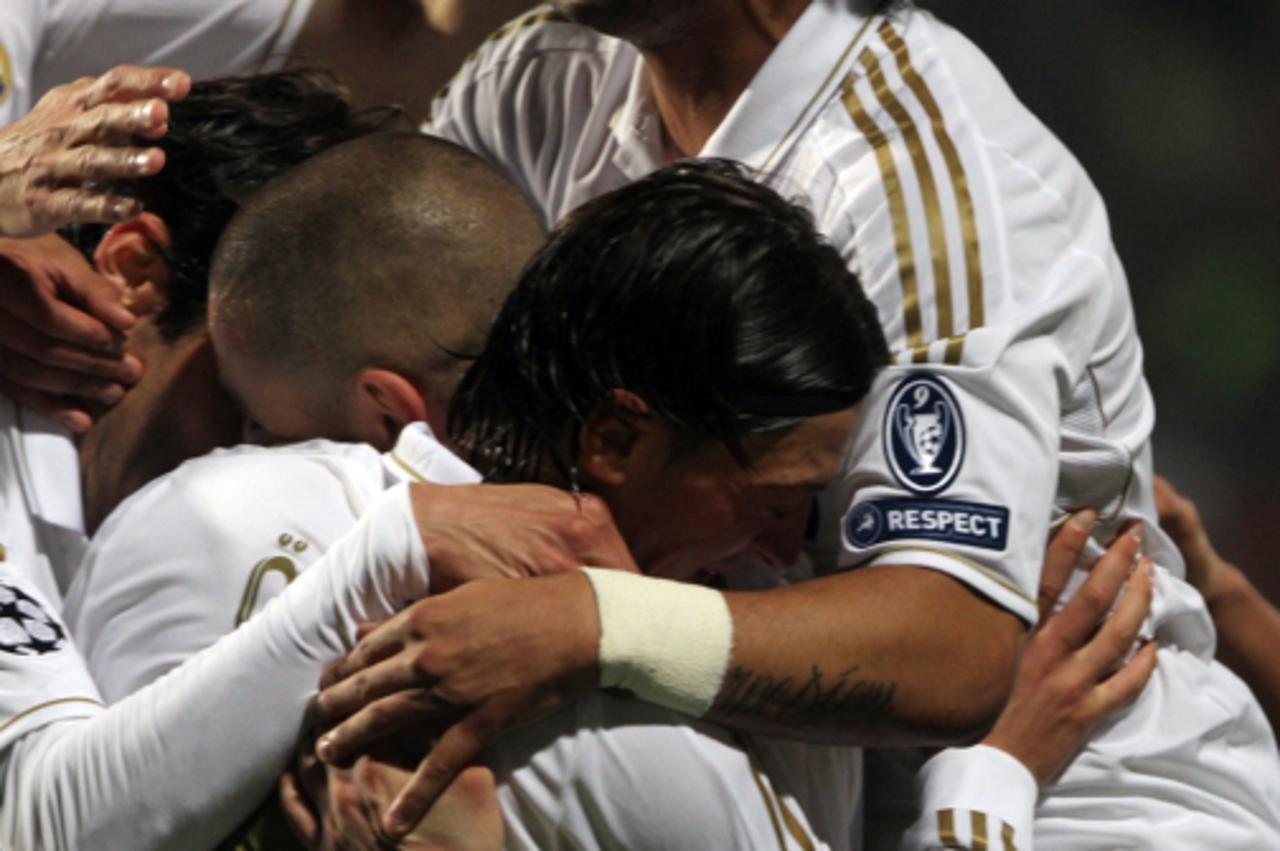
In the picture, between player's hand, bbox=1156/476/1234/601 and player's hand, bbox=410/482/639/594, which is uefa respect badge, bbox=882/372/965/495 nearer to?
player's hand, bbox=410/482/639/594

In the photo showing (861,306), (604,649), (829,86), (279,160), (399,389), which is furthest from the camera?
(279,160)

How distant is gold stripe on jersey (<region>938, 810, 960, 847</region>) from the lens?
1.55m

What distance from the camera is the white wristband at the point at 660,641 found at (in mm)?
1264

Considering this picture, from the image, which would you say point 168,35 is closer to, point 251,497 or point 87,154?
point 87,154

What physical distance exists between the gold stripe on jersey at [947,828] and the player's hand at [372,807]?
43 centimetres

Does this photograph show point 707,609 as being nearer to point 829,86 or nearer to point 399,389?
point 399,389

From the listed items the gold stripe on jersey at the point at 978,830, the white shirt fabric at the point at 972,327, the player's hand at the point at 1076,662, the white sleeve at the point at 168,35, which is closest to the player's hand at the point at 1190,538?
the white shirt fabric at the point at 972,327

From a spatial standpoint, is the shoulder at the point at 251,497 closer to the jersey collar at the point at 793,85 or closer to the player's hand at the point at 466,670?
the player's hand at the point at 466,670

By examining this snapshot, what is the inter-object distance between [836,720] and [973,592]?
171mm

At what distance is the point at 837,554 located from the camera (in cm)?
161

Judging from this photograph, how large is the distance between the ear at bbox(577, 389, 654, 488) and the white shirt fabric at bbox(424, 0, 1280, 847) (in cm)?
23

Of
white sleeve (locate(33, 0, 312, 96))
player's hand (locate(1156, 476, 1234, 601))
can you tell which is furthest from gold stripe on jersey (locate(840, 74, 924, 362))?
white sleeve (locate(33, 0, 312, 96))

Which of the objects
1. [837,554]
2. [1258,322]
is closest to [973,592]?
[837,554]

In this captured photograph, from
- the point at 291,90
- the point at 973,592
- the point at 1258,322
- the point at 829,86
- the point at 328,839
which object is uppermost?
the point at 829,86
